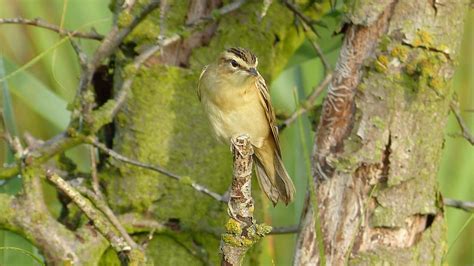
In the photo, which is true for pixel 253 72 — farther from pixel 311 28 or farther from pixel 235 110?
pixel 311 28

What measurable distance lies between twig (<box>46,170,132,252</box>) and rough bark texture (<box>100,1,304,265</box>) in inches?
15.1

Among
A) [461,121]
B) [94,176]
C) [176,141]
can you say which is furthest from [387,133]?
[94,176]

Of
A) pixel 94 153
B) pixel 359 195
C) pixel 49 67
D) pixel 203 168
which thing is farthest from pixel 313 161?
pixel 49 67

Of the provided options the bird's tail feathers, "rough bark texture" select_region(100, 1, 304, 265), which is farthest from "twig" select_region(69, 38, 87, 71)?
the bird's tail feathers

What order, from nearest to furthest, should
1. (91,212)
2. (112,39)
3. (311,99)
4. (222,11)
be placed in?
1. (91,212)
2. (112,39)
3. (222,11)
4. (311,99)

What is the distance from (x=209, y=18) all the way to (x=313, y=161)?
20.4 inches

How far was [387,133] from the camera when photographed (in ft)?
7.32

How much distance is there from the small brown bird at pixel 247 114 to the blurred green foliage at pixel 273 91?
8 cm

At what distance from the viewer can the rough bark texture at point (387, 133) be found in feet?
7.32

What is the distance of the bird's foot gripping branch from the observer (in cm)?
179

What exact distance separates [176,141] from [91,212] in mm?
553

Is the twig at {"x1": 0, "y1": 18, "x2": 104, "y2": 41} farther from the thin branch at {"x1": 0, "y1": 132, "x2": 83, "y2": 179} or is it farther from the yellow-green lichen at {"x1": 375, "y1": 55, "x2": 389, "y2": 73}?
the yellow-green lichen at {"x1": 375, "y1": 55, "x2": 389, "y2": 73}

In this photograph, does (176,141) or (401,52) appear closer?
(401,52)

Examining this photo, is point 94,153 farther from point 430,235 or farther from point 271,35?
point 430,235
